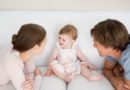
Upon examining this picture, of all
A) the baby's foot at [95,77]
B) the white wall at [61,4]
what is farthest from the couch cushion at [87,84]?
the white wall at [61,4]

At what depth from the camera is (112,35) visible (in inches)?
59.7

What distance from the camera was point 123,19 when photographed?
2.00 m

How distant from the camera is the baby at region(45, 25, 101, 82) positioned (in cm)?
185

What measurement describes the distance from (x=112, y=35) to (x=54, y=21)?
0.63 meters

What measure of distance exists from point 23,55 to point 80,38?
1.91ft

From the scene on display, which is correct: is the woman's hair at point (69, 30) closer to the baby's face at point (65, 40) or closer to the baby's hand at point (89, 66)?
the baby's face at point (65, 40)

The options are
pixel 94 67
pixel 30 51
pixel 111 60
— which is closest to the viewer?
pixel 30 51

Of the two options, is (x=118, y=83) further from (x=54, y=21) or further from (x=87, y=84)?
(x=54, y=21)

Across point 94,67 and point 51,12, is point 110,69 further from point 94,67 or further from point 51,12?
point 51,12

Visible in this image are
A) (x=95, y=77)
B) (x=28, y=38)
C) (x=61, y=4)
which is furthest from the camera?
(x=61, y=4)

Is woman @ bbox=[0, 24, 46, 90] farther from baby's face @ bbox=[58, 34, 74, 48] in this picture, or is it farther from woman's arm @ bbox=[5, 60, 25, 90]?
baby's face @ bbox=[58, 34, 74, 48]

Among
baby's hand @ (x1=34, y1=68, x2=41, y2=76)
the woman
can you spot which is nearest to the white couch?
baby's hand @ (x1=34, y1=68, x2=41, y2=76)

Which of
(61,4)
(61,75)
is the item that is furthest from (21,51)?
(61,4)

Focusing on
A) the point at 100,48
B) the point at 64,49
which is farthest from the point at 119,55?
the point at 64,49
